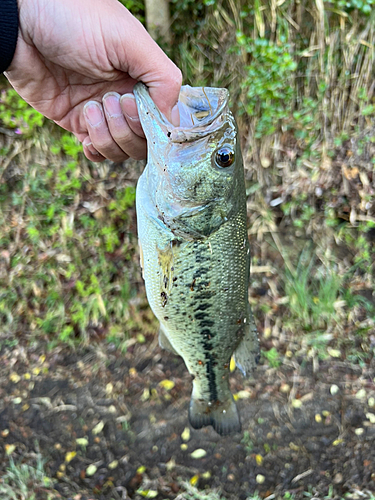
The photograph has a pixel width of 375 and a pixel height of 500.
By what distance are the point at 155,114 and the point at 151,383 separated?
237 centimetres

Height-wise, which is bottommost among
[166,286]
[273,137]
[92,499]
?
[92,499]

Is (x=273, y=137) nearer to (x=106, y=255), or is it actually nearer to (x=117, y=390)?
(x=106, y=255)

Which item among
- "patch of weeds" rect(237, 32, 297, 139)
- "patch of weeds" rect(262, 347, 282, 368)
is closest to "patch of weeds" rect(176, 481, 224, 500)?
"patch of weeds" rect(262, 347, 282, 368)

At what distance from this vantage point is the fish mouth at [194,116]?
1.27m

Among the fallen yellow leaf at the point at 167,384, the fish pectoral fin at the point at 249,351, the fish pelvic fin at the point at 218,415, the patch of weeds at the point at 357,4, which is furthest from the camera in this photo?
the fallen yellow leaf at the point at 167,384

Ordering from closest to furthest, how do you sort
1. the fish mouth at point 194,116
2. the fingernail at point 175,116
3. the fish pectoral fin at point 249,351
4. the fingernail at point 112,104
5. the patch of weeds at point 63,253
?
the fish mouth at point 194,116 < the fingernail at point 175,116 < the fingernail at point 112,104 < the fish pectoral fin at point 249,351 < the patch of weeds at point 63,253

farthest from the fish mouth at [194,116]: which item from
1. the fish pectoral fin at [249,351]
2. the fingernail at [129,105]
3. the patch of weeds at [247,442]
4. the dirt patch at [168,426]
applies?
the patch of weeds at [247,442]

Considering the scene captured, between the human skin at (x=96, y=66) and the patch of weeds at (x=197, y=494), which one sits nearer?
the human skin at (x=96, y=66)

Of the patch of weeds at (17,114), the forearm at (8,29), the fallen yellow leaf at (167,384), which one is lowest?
the fallen yellow leaf at (167,384)

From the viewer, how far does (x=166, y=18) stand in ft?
7.25

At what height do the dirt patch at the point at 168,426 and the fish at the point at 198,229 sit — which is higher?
the fish at the point at 198,229

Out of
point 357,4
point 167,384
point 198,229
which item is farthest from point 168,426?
point 357,4

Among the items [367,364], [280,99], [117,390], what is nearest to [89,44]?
[280,99]

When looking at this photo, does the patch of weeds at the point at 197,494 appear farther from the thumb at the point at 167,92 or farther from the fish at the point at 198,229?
the thumb at the point at 167,92
